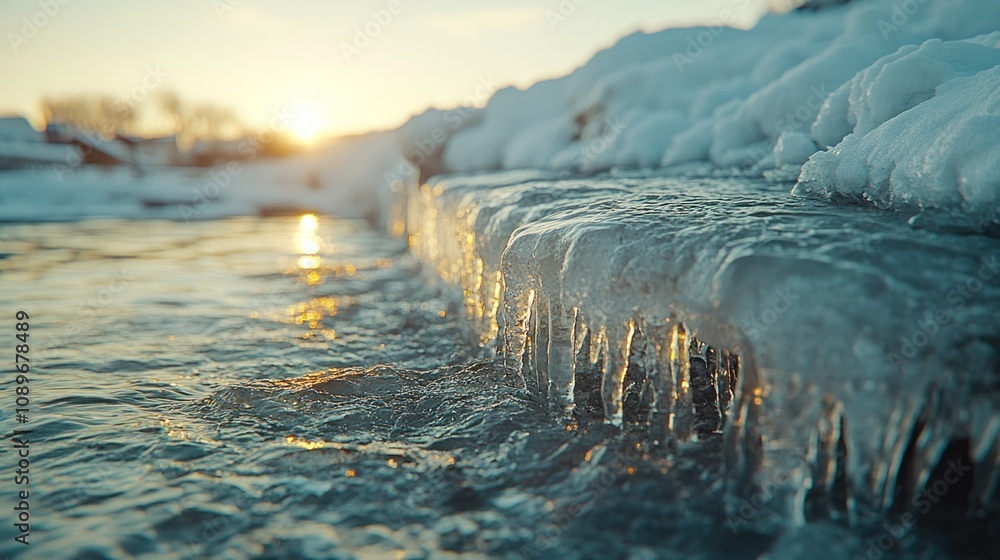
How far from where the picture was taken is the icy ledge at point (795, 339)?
171cm

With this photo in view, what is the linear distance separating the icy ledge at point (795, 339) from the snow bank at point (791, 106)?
0.30m

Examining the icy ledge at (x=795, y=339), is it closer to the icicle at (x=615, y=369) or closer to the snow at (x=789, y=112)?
the icicle at (x=615, y=369)

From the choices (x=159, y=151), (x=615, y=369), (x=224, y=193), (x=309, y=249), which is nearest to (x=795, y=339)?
(x=615, y=369)

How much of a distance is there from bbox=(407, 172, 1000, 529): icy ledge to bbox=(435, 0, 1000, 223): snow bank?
30 cm

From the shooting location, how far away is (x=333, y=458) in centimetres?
241

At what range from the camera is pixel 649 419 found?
243 cm

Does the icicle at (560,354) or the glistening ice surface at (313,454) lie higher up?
the icicle at (560,354)

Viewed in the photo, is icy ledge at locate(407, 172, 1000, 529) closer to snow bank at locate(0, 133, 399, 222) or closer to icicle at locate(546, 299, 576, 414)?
icicle at locate(546, 299, 576, 414)

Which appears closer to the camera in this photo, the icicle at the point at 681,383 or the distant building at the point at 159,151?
the icicle at the point at 681,383

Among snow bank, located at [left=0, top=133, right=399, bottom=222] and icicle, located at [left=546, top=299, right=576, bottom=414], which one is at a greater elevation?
snow bank, located at [left=0, top=133, right=399, bottom=222]

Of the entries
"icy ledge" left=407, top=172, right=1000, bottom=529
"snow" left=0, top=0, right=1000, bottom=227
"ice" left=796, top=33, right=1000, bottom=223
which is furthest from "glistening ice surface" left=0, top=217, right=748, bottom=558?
"snow" left=0, top=0, right=1000, bottom=227

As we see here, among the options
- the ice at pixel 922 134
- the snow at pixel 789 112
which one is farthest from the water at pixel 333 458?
the snow at pixel 789 112

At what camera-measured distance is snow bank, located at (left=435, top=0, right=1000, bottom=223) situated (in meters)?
2.57

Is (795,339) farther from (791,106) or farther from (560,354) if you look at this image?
(791,106)
